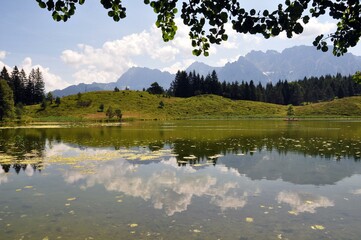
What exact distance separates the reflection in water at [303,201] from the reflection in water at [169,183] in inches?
59.9

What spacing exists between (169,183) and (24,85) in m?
144

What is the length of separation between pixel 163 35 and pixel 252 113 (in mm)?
131388

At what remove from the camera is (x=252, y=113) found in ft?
438

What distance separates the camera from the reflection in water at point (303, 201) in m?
11.2

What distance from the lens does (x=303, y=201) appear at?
40.0 ft

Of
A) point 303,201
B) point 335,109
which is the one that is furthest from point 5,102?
point 335,109

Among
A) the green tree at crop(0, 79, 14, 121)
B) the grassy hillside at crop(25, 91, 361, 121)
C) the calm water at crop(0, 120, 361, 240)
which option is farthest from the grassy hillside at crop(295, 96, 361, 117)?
the calm water at crop(0, 120, 361, 240)

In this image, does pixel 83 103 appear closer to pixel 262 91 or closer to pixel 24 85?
pixel 24 85

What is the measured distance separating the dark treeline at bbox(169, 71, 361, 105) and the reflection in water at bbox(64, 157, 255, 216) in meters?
146

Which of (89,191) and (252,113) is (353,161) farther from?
(252,113)

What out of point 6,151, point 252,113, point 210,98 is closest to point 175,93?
point 210,98

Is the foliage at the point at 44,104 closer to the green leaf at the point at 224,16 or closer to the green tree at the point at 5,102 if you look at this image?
the green tree at the point at 5,102

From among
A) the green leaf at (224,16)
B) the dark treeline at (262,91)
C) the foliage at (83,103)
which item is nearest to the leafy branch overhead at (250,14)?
the green leaf at (224,16)

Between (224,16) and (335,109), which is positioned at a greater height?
(224,16)
